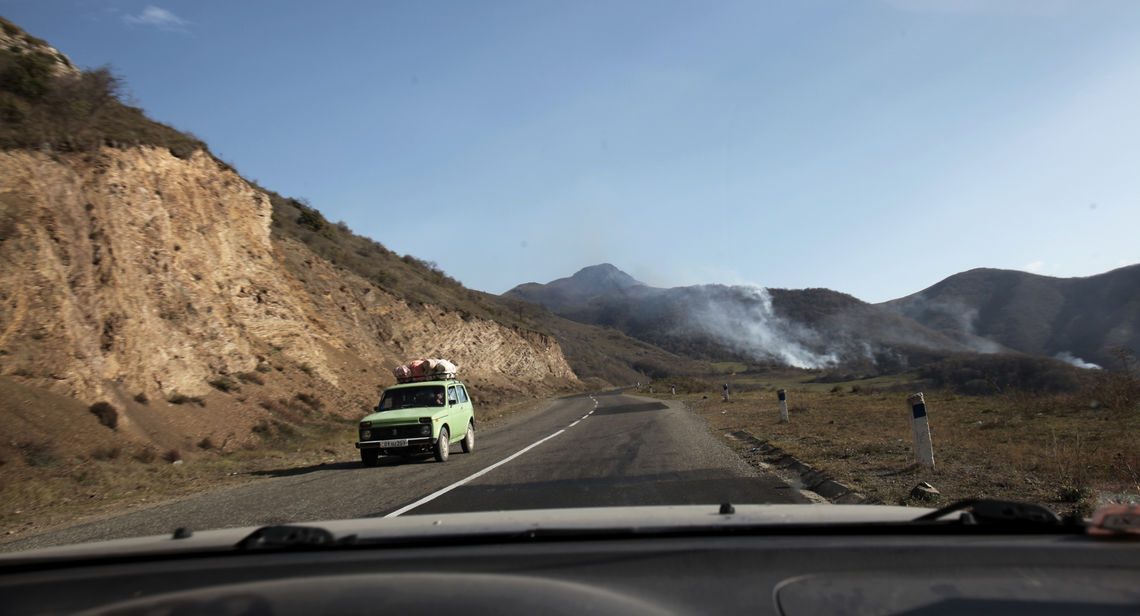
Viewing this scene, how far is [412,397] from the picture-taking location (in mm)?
15328

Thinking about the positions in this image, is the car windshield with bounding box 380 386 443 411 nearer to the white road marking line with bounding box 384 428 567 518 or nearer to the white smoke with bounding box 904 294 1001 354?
the white road marking line with bounding box 384 428 567 518

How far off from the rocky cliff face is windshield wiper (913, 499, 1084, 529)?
Answer: 1816cm

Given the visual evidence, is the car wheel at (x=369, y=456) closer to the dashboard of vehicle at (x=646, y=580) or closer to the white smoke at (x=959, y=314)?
the dashboard of vehicle at (x=646, y=580)

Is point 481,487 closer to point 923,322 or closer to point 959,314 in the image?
point 959,314

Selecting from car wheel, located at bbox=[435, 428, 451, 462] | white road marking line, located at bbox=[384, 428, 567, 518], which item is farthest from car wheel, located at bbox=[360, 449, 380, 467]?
white road marking line, located at bbox=[384, 428, 567, 518]

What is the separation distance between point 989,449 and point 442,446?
409 inches

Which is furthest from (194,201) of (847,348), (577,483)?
(847,348)

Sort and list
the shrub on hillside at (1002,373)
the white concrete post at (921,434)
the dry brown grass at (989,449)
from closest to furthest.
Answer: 1. the dry brown grass at (989,449)
2. the white concrete post at (921,434)
3. the shrub on hillside at (1002,373)

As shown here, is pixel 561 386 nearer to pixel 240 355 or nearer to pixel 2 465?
pixel 240 355

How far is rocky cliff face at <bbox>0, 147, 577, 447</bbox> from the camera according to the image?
15.6 meters

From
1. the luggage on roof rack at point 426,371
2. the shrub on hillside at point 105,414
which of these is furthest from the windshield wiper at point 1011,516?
the shrub on hillside at point 105,414

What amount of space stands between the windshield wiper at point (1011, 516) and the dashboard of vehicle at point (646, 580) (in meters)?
0.12

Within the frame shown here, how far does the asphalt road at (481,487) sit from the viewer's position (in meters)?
7.68

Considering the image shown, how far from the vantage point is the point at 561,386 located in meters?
70.4
